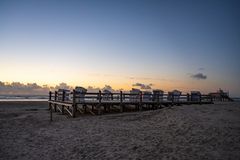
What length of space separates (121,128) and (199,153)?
5593 millimetres

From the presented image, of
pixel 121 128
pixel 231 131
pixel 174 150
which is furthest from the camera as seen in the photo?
pixel 121 128

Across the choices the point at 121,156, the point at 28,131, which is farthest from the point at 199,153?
the point at 28,131

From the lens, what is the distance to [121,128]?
1320 cm

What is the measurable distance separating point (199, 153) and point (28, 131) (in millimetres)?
9494

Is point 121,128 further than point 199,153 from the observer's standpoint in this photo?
Yes

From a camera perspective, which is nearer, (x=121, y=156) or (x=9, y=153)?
(x=121, y=156)

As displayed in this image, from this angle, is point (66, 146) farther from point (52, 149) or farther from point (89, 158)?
point (89, 158)

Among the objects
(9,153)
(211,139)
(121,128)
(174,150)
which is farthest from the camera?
(121,128)

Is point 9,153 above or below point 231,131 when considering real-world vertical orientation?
below

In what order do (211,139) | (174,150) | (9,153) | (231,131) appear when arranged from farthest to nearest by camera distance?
(231,131), (211,139), (9,153), (174,150)

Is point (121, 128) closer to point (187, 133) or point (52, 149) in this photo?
point (187, 133)

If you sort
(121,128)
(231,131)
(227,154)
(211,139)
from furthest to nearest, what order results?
1. (121,128)
2. (231,131)
3. (211,139)
4. (227,154)

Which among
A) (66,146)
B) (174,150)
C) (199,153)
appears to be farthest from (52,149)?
(199,153)

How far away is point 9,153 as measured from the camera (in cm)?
927
